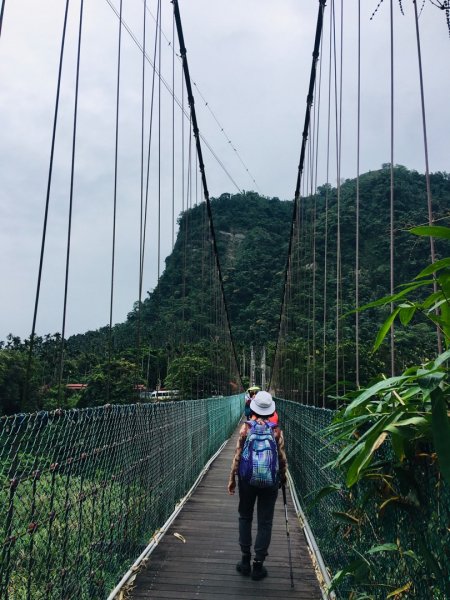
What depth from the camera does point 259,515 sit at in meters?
2.60

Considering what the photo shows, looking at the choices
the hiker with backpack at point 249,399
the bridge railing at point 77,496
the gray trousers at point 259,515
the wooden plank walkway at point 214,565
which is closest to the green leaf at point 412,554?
the bridge railing at point 77,496

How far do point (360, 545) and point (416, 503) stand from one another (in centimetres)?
60

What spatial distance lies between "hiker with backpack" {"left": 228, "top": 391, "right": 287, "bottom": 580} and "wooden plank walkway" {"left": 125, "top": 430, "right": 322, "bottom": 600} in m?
0.10

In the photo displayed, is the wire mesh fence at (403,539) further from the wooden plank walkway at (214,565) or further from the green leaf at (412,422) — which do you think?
the wooden plank walkway at (214,565)

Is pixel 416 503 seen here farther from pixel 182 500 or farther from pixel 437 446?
pixel 182 500

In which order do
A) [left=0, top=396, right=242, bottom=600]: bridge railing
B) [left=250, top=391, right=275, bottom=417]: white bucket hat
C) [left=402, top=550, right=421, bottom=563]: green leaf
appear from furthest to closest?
1. [left=250, top=391, right=275, bottom=417]: white bucket hat
2. [left=0, top=396, right=242, bottom=600]: bridge railing
3. [left=402, top=550, right=421, bottom=563]: green leaf

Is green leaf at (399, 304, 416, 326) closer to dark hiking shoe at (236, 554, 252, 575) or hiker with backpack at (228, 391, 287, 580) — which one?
hiker with backpack at (228, 391, 287, 580)

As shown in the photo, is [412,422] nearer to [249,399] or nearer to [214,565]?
[214,565]

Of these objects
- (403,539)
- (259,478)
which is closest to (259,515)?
(259,478)

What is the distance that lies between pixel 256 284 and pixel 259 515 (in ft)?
122

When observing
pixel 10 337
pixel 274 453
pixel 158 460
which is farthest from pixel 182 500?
pixel 10 337

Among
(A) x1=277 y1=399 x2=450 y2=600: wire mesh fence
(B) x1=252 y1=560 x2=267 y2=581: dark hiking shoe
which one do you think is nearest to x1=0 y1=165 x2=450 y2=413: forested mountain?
(A) x1=277 y1=399 x2=450 y2=600: wire mesh fence

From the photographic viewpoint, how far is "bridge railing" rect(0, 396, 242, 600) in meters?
1.44

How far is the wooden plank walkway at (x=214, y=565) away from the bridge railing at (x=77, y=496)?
0.14 metres
